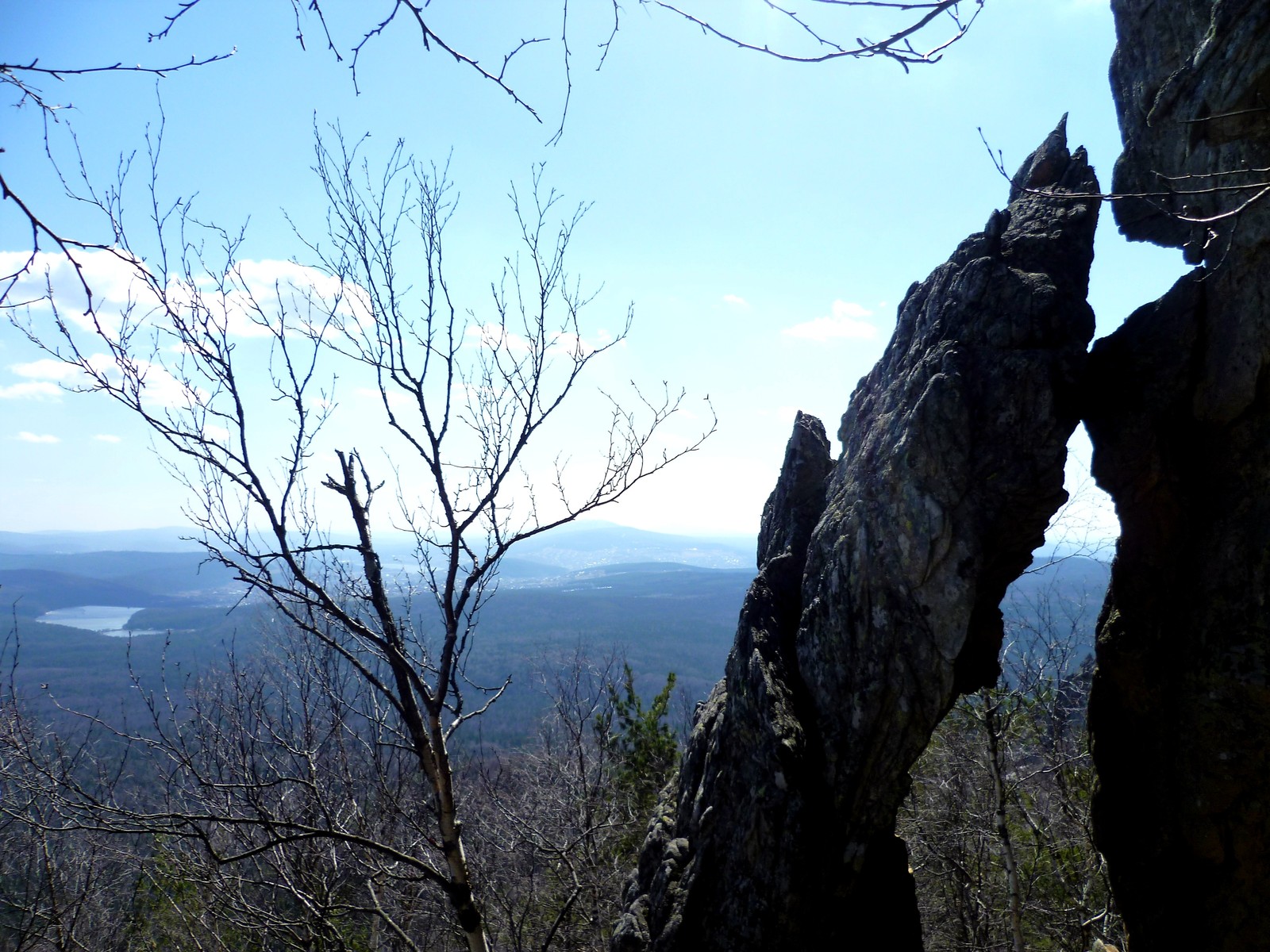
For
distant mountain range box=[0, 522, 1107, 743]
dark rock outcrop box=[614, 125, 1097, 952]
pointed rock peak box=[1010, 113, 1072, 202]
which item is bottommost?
distant mountain range box=[0, 522, 1107, 743]

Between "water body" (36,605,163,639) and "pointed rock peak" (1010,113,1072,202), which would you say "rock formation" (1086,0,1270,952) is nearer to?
"pointed rock peak" (1010,113,1072,202)

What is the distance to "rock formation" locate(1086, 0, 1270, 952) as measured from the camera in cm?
555

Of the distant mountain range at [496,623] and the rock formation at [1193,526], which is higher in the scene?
the rock formation at [1193,526]

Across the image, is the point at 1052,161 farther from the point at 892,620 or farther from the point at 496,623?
the point at 496,623

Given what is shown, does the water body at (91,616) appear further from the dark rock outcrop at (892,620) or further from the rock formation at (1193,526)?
the rock formation at (1193,526)

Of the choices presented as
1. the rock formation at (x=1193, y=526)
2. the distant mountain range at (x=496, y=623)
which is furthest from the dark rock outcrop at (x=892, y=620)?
the distant mountain range at (x=496, y=623)

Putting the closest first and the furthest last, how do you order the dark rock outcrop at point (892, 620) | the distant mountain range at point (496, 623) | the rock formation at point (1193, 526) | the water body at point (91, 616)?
1. the rock formation at point (1193, 526)
2. the dark rock outcrop at point (892, 620)
3. the distant mountain range at point (496, 623)
4. the water body at point (91, 616)

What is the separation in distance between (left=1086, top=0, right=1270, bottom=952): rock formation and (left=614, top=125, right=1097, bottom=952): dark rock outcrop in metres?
0.72

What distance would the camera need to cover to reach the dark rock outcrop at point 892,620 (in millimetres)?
6137

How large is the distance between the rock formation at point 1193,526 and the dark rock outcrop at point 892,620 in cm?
72

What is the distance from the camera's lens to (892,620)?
6.20m

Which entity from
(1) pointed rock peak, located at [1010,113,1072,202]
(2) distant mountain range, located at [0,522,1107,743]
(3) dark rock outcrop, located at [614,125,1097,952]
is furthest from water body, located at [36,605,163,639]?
(1) pointed rock peak, located at [1010,113,1072,202]

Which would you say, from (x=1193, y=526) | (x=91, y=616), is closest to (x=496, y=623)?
(x=91, y=616)

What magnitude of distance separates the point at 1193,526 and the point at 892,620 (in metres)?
2.73
